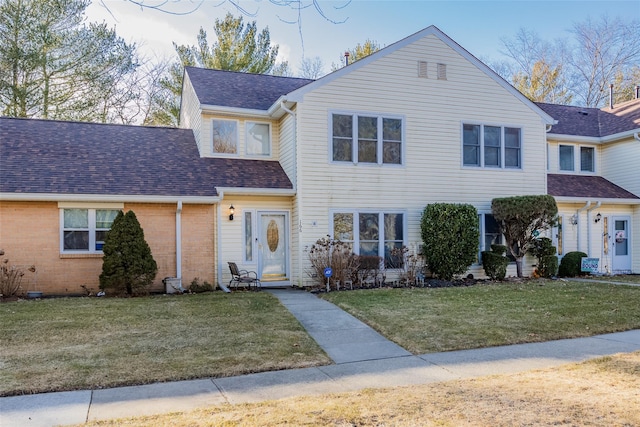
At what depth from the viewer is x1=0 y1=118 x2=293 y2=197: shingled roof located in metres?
12.1

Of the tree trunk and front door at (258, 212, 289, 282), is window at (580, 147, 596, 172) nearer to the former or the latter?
the tree trunk

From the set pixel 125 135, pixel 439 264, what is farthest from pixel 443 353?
pixel 125 135

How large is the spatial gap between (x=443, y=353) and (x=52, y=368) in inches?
204

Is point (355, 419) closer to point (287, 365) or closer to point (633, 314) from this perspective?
point (287, 365)

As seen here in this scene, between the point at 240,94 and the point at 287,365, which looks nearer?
the point at 287,365

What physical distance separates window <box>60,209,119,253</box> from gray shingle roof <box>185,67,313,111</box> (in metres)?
4.37

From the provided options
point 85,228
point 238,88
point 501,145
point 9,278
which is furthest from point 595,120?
point 9,278

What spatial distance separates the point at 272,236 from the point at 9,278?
6.40 m

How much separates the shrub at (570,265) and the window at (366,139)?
21.7 ft

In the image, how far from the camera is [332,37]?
5.53 meters

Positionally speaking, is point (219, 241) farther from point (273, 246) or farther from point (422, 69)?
point (422, 69)

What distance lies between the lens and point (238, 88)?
15.9 metres

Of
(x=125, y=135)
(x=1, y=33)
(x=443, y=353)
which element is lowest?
(x=443, y=353)

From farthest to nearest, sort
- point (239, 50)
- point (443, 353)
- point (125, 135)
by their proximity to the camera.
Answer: point (239, 50)
point (125, 135)
point (443, 353)
